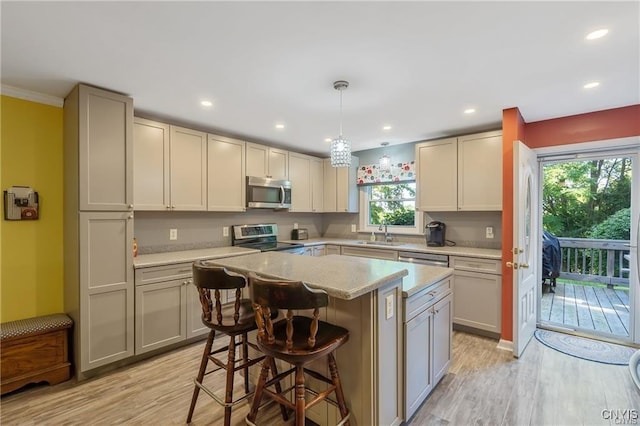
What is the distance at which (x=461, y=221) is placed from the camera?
3973mm

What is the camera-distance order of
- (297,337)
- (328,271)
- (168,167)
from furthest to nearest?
(168,167) → (328,271) → (297,337)

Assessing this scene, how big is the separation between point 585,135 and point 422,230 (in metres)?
2.07

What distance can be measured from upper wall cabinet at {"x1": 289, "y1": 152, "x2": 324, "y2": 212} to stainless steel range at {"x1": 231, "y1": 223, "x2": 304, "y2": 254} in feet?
1.70

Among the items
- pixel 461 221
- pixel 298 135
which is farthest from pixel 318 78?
pixel 461 221

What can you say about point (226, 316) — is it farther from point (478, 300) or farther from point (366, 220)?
point (366, 220)

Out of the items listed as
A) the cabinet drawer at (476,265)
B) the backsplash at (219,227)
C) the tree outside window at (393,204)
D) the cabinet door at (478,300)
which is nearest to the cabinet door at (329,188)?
the tree outside window at (393,204)

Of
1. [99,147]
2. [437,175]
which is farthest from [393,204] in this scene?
[99,147]

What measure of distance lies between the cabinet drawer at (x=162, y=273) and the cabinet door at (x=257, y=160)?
154 cm

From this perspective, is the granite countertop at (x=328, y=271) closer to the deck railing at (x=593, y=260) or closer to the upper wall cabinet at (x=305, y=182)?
the upper wall cabinet at (x=305, y=182)

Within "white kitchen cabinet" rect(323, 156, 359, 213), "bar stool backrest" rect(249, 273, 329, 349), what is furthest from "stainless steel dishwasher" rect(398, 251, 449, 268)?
"bar stool backrest" rect(249, 273, 329, 349)

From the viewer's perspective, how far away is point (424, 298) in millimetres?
2041

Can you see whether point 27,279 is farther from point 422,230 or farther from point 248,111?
point 422,230

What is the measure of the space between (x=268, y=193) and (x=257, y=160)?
476mm

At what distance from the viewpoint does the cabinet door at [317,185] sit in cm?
497
